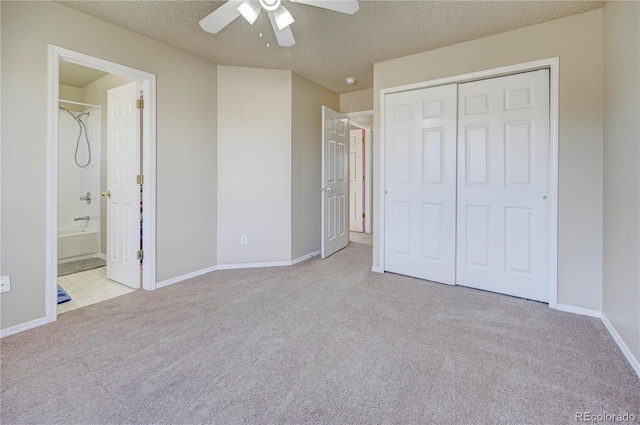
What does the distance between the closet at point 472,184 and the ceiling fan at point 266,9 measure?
1.58 metres

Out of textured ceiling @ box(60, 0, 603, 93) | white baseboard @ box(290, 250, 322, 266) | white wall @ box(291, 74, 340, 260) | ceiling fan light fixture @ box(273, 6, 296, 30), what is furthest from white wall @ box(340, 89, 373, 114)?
ceiling fan light fixture @ box(273, 6, 296, 30)

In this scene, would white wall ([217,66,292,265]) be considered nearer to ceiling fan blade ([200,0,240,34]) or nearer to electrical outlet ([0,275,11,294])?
ceiling fan blade ([200,0,240,34])

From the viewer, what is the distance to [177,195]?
3150 millimetres

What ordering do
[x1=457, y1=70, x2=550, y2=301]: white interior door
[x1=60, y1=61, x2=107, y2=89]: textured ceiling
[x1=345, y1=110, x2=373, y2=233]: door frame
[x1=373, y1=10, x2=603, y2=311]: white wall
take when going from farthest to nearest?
[x1=345, y1=110, x2=373, y2=233]: door frame
[x1=60, y1=61, x2=107, y2=89]: textured ceiling
[x1=457, y1=70, x2=550, y2=301]: white interior door
[x1=373, y1=10, x2=603, y2=311]: white wall

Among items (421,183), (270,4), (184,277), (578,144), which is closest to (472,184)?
(421,183)

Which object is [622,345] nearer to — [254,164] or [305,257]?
[305,257]

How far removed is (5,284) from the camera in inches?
80.7

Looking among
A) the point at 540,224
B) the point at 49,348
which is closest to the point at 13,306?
the point at 49,348

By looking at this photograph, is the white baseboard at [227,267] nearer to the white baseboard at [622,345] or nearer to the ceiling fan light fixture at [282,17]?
the ceiling fan light fixture at [282,17]

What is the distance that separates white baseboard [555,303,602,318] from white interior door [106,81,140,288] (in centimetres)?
377

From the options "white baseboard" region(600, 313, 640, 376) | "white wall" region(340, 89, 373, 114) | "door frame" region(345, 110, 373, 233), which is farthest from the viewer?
"door frame" region(345, 110, 373, 233)

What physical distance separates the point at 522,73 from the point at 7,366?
4.18 meters

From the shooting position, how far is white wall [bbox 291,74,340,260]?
385 centimetres

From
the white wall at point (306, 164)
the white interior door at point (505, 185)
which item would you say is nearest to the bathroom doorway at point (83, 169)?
the white wall at point (306, 164)
